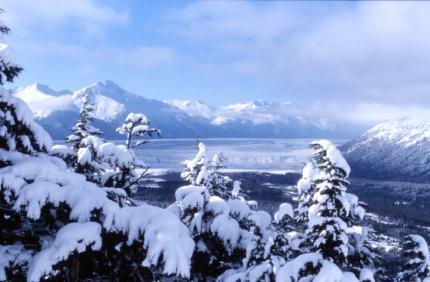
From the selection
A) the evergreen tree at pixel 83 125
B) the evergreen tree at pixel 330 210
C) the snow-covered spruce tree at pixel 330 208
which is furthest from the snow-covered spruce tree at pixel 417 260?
the evergreen tree at pixel 83 125

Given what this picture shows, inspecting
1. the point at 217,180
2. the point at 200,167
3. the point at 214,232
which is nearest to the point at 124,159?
the point at 214,232

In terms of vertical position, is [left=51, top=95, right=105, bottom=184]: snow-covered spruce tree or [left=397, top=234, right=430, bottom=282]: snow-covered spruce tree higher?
[left=51, top=95, right=105, bottom=184]: snow-covered spruce tree

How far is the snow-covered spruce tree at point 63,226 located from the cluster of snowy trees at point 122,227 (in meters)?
0.02

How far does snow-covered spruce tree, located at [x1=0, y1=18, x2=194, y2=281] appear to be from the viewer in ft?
21.8

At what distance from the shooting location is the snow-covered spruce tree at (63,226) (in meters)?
6.64

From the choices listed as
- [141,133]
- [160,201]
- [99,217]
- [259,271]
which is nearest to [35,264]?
[99,217]

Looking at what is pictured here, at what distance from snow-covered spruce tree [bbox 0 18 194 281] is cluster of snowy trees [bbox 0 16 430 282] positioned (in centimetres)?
2

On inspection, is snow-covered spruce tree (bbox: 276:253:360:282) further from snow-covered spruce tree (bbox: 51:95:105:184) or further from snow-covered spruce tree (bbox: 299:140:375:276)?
snow-covered spruce tree (bbox: 51:95:105:184)

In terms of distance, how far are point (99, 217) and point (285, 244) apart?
734cm

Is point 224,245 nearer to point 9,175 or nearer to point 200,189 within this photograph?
point 200,189

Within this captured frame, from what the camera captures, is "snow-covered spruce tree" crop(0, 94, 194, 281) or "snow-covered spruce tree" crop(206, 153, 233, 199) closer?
"snow-covered spruce tree" crop(0, 94, 194, 281)

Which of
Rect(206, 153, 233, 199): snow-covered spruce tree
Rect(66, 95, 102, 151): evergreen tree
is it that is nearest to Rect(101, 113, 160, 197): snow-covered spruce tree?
Rect(206, 153, 233, 199): snow-covered spruce tree

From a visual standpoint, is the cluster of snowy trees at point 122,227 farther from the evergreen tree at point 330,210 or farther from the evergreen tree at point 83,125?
the evergreen tree at point 83,125

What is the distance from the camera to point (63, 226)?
7.20 metres
